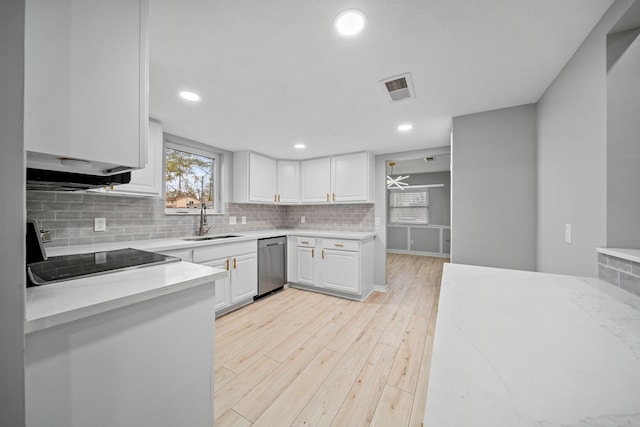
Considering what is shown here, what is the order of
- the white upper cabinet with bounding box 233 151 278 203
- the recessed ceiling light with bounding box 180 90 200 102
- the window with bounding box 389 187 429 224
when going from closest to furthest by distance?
the recessed ceiling light with bounding box 180 90 200 102, the white upper cabinet with bounding box 233 151 278 203, the window with bounding box 389 187 429 224

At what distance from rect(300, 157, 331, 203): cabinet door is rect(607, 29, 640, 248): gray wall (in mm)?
2920

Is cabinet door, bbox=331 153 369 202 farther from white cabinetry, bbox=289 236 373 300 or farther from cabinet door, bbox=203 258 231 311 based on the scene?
cabinet door, bbox=203 258 231 311

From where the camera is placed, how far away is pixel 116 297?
2.66ft

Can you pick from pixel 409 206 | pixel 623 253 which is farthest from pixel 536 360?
pixel 409 206

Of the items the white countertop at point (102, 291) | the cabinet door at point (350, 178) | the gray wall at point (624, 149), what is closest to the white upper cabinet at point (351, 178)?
the cabinet door at point (350, 178)

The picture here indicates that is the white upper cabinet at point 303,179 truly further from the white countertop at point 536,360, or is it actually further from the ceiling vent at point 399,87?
the white countertop at point 536,360

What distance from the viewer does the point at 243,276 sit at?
2.89 metres

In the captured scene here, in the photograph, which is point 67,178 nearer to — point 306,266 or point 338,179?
point 306,266

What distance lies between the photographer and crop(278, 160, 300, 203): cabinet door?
12.9 feet

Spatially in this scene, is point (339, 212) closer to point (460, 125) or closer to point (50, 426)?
point (460, 125)

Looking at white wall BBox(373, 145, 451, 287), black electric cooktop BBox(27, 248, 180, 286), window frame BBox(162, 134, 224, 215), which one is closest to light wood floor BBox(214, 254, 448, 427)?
white wall BBox(373, 145, 451, 287)

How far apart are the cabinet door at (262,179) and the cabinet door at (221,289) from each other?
3.65 ft

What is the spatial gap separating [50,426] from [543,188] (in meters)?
2.86

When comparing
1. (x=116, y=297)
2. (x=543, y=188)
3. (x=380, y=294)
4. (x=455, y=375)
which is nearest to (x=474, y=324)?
(x=455, y=375)
